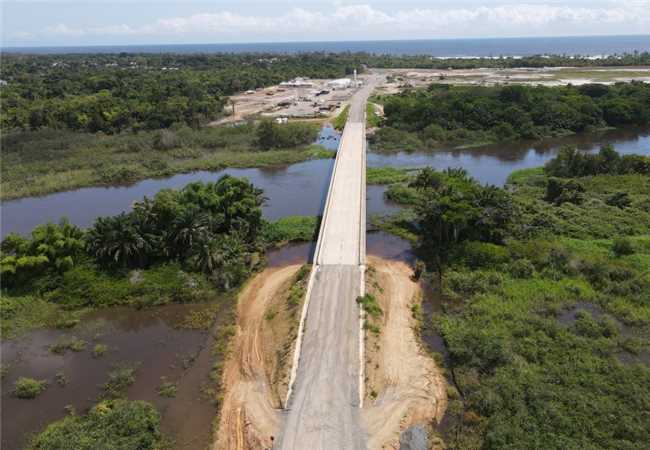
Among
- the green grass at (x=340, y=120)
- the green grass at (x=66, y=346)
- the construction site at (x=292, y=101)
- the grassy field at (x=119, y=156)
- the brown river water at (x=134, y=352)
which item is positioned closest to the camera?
the brown river water at (x=134, y=352)

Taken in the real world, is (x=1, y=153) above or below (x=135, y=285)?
above

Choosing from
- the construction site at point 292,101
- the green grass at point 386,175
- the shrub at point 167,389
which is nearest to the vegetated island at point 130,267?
the shrub at point 167,389

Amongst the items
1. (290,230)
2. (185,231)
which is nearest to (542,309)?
(290,230)

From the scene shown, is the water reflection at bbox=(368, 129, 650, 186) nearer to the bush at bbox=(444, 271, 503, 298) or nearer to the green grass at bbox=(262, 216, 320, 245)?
the green grass at bbox=(262, 216, 320, 245)

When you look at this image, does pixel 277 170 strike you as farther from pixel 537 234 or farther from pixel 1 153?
pixel 1 153

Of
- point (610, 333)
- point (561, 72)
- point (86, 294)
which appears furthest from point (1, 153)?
point (561, 72)

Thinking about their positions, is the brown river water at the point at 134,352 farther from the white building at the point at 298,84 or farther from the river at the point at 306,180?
the white building at the point at 298,84
